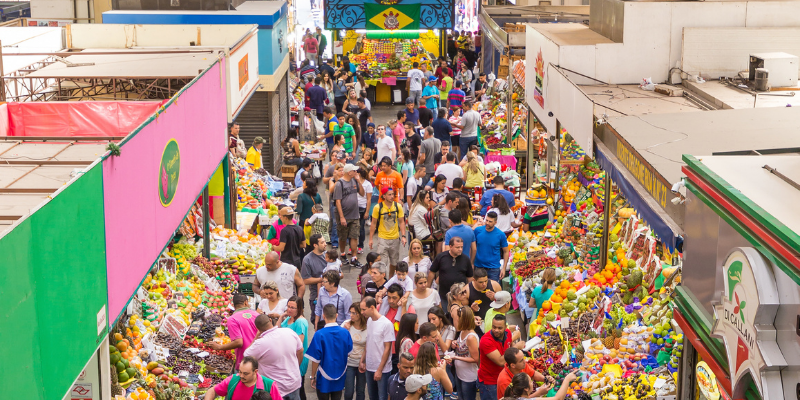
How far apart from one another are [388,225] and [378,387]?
3558 millimetres

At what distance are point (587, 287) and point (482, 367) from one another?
2.13m

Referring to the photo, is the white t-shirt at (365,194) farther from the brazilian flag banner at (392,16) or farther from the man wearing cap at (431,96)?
the brazilian flag banner at (392,16)

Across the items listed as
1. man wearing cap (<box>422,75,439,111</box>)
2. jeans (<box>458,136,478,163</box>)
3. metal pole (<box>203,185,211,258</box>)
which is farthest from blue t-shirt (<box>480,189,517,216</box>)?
man wearing cap (<box>422,75,439,111</box>)

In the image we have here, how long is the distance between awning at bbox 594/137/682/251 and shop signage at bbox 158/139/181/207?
432 cm

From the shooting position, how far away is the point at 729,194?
4984 mm

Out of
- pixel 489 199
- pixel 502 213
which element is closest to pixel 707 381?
pixel 502 213

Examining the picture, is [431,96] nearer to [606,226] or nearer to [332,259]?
[606,226]

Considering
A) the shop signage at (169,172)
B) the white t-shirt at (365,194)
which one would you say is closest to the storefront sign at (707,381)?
the shop signage at (169,172)

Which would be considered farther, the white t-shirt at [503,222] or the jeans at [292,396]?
the white t-shirt at [503,222]

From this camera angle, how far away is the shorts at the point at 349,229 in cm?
1316

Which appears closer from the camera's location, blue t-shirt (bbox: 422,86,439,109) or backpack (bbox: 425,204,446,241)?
backpack (bbox: 425,204,446,241)

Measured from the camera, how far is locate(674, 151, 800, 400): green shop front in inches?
171

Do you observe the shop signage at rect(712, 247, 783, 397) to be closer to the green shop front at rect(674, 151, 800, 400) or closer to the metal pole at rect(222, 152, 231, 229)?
the green shop front at rect(674, 151, 800, 400)

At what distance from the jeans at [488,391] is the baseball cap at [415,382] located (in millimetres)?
1340
